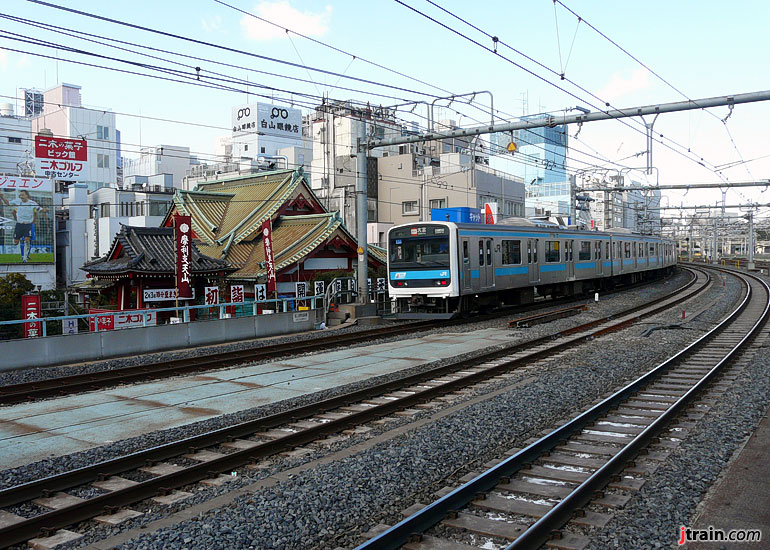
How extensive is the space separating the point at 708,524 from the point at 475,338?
11939mm

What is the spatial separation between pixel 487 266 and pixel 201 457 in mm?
14389

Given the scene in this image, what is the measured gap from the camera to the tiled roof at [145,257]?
22094 mm

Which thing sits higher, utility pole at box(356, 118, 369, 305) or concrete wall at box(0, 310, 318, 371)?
utility pole at box(356, 118, 369, 305)

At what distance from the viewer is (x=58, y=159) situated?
52.8m

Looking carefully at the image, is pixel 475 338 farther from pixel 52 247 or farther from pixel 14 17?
pixel 52 247

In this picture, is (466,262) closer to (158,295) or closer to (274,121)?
(158,295)

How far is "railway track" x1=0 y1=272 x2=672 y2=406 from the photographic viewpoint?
11.1 m

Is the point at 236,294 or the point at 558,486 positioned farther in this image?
the point at 236,294

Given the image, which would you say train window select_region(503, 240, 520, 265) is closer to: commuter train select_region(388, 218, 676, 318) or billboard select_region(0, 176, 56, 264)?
commuter train select_region(388, 218, 676, 318)

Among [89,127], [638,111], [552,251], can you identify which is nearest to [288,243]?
[552,251]

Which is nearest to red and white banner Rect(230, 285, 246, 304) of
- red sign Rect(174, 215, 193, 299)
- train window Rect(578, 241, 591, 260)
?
red sign Rect(174, 215, 193, 299)

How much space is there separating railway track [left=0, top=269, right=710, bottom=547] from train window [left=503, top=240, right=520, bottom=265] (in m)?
10.0

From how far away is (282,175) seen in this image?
1296 inches

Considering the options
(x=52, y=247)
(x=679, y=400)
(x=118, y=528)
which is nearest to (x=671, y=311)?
(x=679, y=400)
